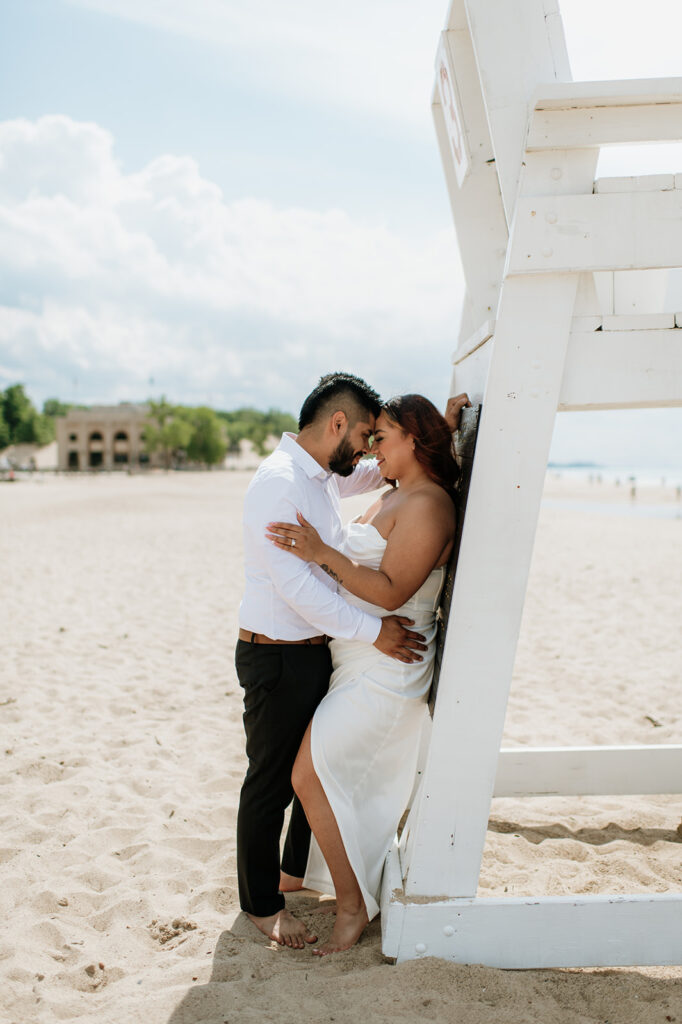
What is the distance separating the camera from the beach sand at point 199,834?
8.30 feet

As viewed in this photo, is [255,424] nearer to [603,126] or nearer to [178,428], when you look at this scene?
[178,428]

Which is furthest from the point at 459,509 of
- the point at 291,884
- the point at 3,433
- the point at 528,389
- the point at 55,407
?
the point at 55,407

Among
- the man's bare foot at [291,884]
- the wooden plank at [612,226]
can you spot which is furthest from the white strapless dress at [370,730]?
the wooden plank at [612,226]

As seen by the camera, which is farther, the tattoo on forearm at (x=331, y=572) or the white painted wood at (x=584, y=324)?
the tattoo on forearm at (x=331, y=572)

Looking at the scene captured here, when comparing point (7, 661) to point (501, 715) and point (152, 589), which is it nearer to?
point (152, 589)

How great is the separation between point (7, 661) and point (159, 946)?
4.60 meters

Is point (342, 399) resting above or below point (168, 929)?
above

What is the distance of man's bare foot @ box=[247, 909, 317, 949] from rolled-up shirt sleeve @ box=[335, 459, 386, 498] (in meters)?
1.83

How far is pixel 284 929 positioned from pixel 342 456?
1874mm

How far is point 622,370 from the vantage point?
8.08 feet

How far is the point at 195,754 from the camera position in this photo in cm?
499

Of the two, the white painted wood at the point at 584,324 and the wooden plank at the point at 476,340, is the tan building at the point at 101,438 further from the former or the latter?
the white painted wood at the point at 584,324

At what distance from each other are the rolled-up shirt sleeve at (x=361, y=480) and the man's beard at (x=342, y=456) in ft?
1.71

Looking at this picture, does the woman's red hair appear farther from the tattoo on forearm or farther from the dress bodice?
the tattoo on forearm
